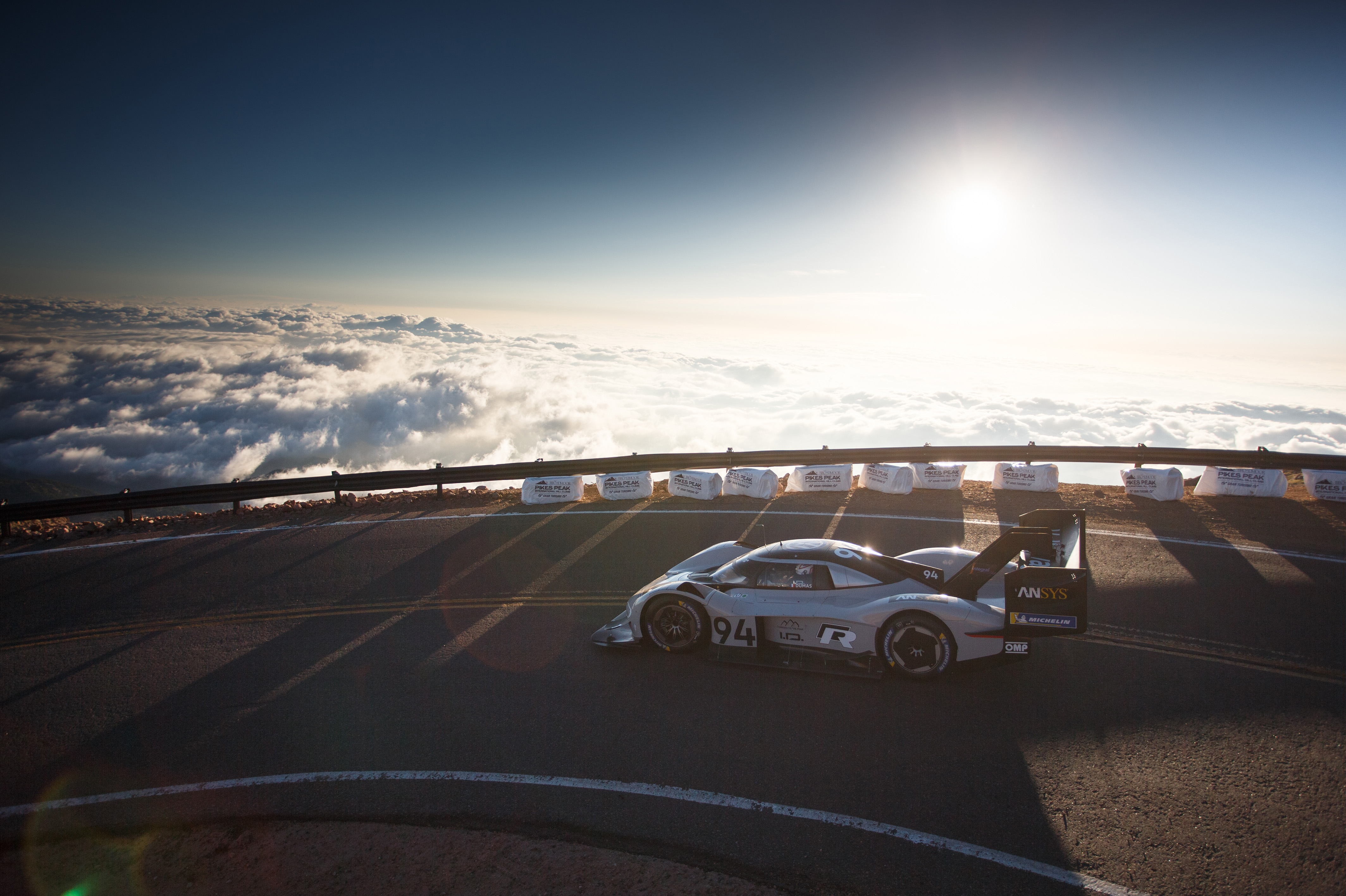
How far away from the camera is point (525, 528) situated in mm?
13820

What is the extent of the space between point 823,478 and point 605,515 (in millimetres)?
5644

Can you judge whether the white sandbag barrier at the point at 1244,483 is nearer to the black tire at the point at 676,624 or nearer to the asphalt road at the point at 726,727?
the asphalt road at the point at 726,727

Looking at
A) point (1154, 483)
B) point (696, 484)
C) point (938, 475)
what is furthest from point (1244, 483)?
point (696, 484)

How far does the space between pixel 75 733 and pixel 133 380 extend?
8747 inches

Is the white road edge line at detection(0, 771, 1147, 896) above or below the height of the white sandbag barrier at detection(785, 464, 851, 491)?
below

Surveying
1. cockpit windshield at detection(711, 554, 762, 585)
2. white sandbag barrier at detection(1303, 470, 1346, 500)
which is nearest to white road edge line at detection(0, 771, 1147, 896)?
cockpit windshield at detection(711, 554, 762, 585)

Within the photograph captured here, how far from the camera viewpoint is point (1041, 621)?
6.80m

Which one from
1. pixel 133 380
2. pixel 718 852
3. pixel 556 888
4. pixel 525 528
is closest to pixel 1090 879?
pixel 718 852

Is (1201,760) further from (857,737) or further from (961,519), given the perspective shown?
(961,519)

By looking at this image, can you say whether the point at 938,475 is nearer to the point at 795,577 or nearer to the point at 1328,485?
the point at 1328,485

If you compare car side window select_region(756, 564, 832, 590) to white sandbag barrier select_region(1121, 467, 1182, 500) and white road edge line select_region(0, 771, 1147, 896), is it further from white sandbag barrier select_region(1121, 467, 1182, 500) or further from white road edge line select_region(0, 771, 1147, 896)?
white sandbag barrier select_region(1121, 467, 1182, 500)

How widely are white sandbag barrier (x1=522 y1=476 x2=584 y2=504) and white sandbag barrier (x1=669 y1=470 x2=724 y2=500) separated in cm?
258

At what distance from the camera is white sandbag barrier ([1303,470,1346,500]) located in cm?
1312

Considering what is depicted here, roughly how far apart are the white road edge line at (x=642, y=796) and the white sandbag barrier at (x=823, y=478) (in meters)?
11.0
